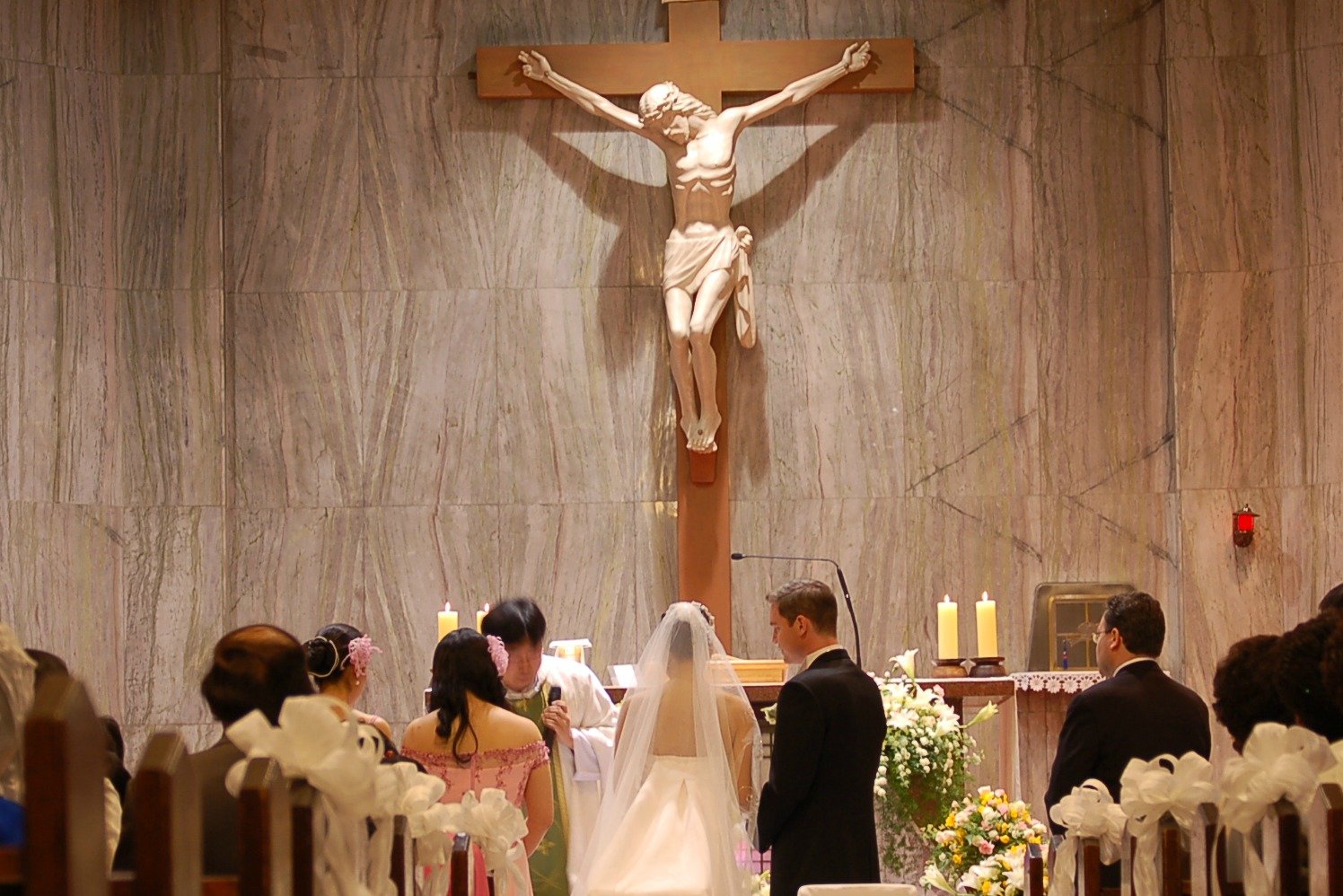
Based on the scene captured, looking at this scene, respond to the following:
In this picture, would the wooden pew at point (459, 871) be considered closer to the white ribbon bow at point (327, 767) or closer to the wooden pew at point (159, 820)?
the white ribbon bow at point (327, 767)

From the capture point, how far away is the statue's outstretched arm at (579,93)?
8.89 meters

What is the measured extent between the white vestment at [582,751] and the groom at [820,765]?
1.45m

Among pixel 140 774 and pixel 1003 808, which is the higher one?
pixel 140 774

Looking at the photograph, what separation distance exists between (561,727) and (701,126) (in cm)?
366

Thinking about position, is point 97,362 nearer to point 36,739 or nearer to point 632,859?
point 632,859

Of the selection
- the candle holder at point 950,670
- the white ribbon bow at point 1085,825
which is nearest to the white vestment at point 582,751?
the candle holder at point 950,670

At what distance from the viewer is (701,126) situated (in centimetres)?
883

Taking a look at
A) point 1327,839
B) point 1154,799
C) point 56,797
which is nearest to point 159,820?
point 56,797

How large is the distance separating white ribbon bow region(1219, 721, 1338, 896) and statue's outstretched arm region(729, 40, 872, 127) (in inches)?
255

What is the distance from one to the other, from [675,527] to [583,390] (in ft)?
2.96

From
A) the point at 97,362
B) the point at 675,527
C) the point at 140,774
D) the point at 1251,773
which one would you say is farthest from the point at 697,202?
the point at 140,774

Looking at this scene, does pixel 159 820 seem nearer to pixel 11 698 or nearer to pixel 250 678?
pixel 11 698

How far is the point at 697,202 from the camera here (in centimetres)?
880

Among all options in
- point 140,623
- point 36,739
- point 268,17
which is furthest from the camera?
point 268,17
